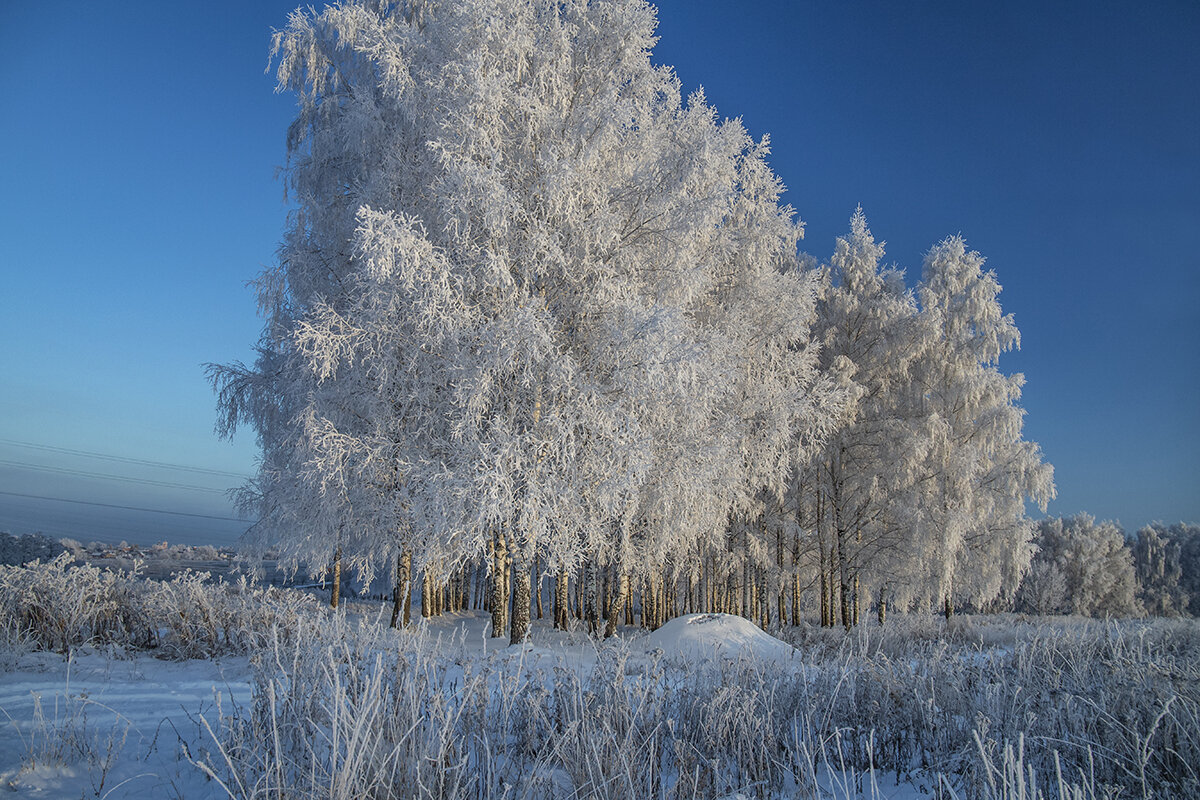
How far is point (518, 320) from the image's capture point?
7.12m

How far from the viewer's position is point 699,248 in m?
10.4

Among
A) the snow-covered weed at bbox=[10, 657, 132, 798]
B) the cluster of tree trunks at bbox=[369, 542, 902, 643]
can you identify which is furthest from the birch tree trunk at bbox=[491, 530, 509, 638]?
the snow-covered weed at bbox=[10, 657, 132, 798]

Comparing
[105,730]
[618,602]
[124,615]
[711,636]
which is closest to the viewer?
[105,730]

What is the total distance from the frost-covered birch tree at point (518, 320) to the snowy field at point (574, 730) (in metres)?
3.14

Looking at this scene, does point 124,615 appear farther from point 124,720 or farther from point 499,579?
point 499,579

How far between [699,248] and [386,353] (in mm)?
5616

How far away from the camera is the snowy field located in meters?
2.38

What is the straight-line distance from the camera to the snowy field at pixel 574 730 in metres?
2.38

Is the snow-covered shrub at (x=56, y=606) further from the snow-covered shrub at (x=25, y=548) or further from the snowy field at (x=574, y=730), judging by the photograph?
the snow-covered shrub at (x=25, y=548)

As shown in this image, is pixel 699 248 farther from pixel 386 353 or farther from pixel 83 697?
pixel 83 697

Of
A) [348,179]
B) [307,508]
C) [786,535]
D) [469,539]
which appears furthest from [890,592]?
[348,179]

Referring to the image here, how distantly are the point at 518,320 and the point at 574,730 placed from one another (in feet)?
17.2

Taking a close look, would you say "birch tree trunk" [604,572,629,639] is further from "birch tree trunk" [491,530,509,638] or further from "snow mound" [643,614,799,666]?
"birch tree trunk" [491,530,509,638]

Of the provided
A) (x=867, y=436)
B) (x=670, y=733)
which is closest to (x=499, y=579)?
(x=670, y=733)
